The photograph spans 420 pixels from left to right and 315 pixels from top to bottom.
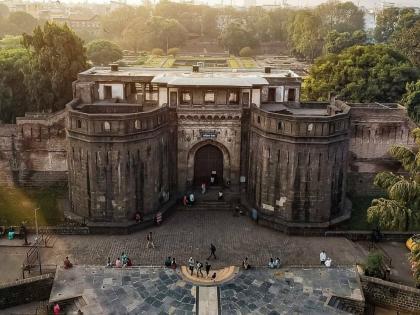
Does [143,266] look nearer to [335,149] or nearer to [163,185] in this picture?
[163,185]

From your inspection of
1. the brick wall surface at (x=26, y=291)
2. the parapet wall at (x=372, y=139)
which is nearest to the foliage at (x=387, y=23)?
the parapet wall at (x=372, y=139)

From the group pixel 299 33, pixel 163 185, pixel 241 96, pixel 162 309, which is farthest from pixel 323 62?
pixel 299 33

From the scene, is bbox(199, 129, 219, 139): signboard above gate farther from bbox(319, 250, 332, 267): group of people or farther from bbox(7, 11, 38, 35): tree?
bbox(7, 11, 38, 35): tree

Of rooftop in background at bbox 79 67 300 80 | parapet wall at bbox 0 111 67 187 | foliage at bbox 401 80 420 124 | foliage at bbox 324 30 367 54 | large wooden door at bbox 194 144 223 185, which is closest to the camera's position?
large wooden door at bbox 194 144 223 185

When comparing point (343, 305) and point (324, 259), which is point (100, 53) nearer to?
point (324, 259)

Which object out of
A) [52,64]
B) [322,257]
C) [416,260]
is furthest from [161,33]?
[416,260]

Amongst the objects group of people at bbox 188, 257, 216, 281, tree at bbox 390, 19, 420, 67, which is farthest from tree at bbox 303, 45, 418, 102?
group of people at bbox 188, 257, 216, 281
